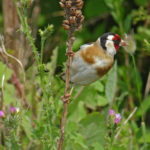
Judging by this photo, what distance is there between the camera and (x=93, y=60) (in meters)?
1.76

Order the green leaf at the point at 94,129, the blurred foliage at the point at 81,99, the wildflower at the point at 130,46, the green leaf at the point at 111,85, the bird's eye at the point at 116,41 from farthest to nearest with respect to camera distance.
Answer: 1. the green leaf at the point at 111,85
2. the green leaf at the point at 94,129
3. the bird's eye at the point at 116,41
4. the wildflower at the point at 130,46
5. the blurred foliage at the point at 81,99

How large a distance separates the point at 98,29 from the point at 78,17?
6.64 ft

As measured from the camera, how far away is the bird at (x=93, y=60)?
1.72 meters

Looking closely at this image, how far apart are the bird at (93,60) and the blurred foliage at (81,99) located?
0.28ft

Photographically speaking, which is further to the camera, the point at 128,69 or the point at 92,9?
the point at 92,9

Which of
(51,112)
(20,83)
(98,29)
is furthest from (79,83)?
(98,29)

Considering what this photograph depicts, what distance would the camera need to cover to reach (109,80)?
7.14ft

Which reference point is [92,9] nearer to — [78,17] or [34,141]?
[34,141]

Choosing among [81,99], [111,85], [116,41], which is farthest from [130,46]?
[81,99]

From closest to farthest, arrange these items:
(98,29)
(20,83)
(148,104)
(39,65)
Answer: (39,65), (148,104), (20,83), (98,29)

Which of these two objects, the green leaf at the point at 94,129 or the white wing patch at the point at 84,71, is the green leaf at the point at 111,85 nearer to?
the green leaf at the point at 94,129

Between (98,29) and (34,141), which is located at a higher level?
(98,29)

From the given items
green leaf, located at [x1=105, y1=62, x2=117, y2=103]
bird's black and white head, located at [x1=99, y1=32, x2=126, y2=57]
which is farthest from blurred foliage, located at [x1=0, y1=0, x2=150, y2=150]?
bird's black and white head, located at [x1=99, y1=32, x2=126, y2=57]

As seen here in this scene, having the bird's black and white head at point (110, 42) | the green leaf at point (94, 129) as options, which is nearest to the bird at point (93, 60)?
the bird's black and white head at point (110, 42)
